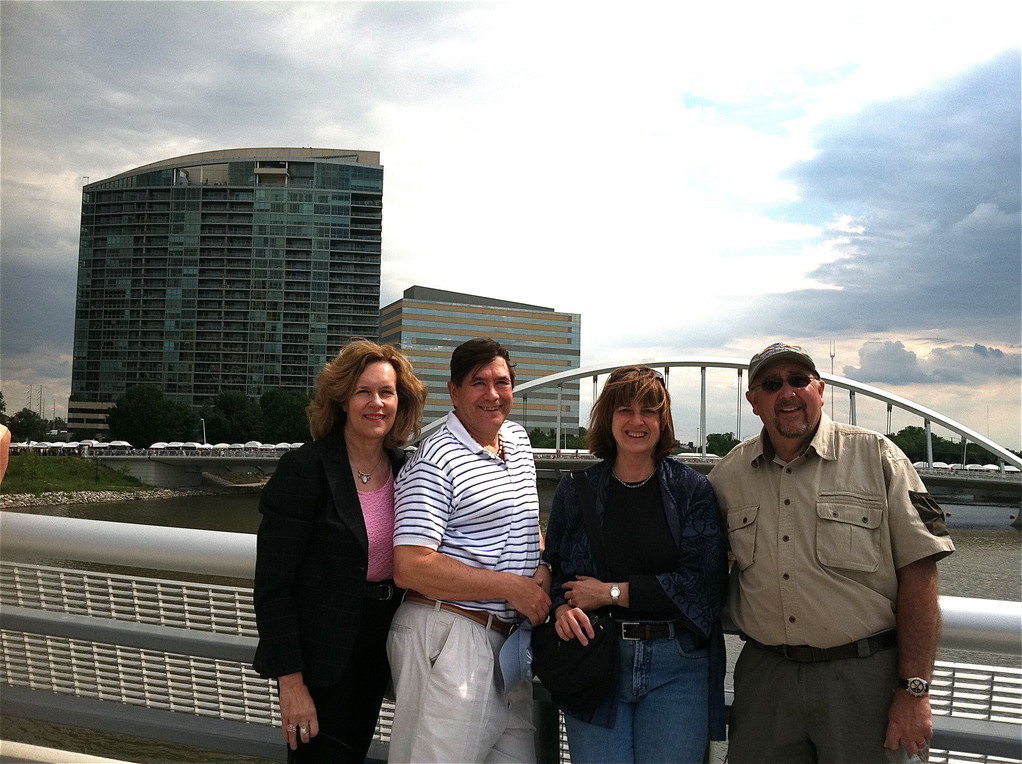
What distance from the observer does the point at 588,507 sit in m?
2.23

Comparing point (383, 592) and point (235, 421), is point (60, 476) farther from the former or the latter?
point (383, 592)

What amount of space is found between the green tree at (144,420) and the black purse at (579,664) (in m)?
68.2

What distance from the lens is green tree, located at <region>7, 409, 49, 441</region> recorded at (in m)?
46.0

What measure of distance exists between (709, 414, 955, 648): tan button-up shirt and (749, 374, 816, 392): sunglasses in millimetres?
125

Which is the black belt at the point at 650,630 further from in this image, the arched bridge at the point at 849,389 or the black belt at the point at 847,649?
the arched bridge at the point at 849,389

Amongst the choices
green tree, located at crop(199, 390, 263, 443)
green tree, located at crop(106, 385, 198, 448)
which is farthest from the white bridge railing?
green tree, located at crop(199, 390, 263, 443)

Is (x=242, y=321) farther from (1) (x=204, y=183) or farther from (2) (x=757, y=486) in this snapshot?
(2) (x=757, y=486)

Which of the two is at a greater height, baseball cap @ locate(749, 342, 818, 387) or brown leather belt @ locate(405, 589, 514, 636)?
baseball cap @ locate(749, 342, 818, 387)

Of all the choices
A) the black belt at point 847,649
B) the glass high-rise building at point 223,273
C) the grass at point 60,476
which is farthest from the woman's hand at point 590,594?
the glass high-rise building at point 223,273

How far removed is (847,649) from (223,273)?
301 feet

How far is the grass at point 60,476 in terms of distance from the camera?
36.2 m

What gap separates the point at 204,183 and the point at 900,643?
9853 centimetres

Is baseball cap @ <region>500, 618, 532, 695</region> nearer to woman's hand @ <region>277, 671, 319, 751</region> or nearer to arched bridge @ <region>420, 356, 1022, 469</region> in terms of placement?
woman's hand @ <region>277, 671, 319, 751</region>

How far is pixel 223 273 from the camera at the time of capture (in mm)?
87875
